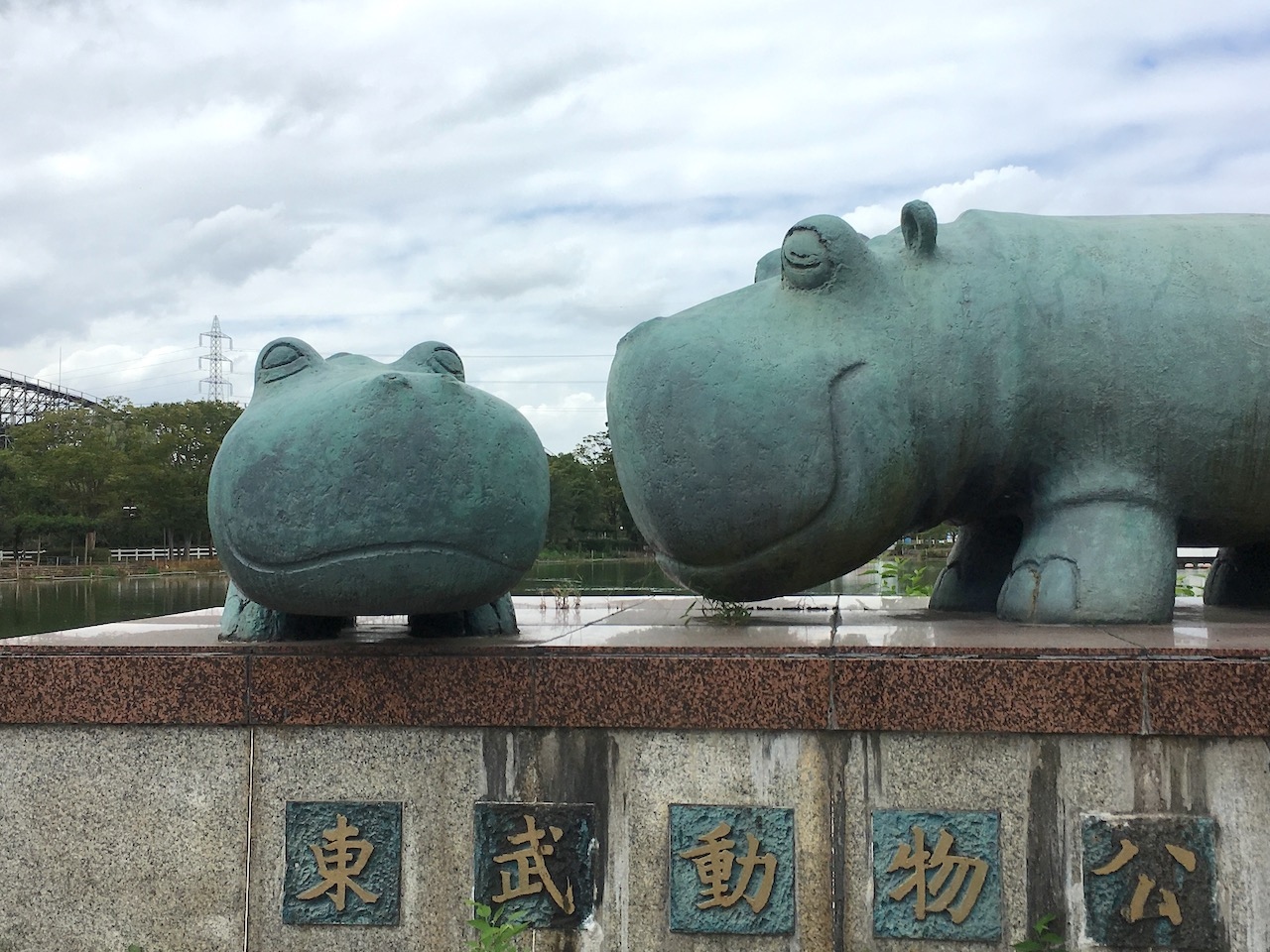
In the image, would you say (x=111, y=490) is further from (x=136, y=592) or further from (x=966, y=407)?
(x=966, y=407)

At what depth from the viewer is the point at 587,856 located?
3.24 metres

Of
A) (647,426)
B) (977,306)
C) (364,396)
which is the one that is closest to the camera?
(364,396)

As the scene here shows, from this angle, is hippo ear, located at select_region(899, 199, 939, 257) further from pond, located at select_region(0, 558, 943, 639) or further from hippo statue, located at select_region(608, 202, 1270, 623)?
pond, located at select_region(0, 558, 943, 639)

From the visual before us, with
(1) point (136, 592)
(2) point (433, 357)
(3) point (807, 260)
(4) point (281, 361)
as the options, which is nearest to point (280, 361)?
(4) point (281, 361)

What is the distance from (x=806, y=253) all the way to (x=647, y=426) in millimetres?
817

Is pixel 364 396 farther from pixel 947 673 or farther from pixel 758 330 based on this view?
pixel 947 673

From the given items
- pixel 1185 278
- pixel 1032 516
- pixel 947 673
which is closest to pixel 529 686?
pixel 947 673

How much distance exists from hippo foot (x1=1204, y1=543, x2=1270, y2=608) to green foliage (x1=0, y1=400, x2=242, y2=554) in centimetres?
4125

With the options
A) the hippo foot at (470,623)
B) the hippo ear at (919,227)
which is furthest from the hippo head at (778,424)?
the hippo foot at (470,623)

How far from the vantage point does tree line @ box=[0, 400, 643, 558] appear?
41.9 meters

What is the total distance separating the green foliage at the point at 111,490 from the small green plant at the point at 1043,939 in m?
42.4

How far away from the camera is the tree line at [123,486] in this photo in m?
41.9

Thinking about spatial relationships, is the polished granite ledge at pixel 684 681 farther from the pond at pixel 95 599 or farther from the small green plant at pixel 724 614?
the pond at pixel 95 599

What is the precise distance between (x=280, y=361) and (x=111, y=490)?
141ft
